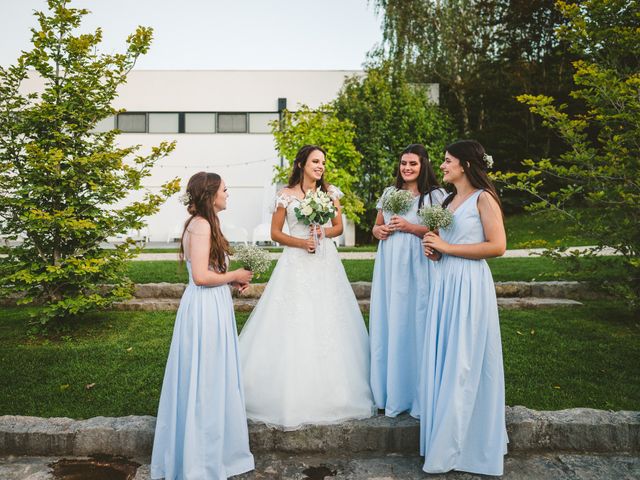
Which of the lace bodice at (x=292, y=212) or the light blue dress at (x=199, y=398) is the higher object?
the lace bodice at (x=292, y=212)

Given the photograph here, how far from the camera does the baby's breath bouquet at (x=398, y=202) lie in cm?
415

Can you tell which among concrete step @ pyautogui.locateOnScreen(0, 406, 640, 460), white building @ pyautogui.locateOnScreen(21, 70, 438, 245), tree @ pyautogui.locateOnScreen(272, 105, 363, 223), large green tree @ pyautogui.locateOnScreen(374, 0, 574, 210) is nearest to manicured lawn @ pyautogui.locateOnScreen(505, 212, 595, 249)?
large green tree @ pyautogui.locateOnScreen(374, 0, 574, 210)

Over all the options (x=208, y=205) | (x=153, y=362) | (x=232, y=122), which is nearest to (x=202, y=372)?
(x=208, y=205)

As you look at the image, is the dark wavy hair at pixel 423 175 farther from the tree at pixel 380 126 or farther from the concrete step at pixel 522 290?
the tree at pixel 380 126

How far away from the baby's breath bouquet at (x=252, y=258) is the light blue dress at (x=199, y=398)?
0.31 m

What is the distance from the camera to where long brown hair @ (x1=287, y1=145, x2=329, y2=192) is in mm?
4566

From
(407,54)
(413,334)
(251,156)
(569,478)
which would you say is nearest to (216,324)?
(413,334)

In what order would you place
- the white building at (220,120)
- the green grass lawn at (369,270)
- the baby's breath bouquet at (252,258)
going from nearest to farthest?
the baby's breath bouquet at (252,258), the green grass lawn at (369,270), the white building at (220,120)

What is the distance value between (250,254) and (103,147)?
152 inches

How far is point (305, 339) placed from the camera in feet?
13.8

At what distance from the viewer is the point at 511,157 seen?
21922mm

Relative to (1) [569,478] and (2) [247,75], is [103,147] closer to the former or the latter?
(1) [569,478]

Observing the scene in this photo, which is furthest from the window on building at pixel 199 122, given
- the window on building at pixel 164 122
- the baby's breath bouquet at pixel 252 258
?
the baby's breath bouquet at pixel 252 258

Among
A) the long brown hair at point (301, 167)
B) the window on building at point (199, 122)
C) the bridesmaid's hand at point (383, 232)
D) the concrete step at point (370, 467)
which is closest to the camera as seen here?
the concrete step at point (370, 467)
